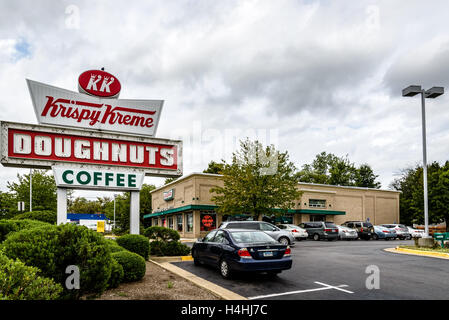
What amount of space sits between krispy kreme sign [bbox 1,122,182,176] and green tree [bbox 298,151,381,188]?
59783 millimetres

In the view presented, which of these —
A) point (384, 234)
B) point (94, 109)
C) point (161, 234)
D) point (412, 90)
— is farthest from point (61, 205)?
point (384, 234)

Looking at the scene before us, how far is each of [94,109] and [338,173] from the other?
6357cm

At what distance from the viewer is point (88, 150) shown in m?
13.5

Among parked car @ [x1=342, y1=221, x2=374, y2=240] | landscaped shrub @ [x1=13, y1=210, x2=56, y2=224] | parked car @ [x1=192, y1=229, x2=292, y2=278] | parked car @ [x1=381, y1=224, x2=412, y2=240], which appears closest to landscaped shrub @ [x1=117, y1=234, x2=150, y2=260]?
parked car @ [x1=192, y1=229, x2=292, y2=278]

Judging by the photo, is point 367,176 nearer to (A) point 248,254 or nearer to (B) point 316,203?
(B) point 316,203

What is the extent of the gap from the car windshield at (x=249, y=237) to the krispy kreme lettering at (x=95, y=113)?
6.46 m

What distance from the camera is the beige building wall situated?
37188 millimetres

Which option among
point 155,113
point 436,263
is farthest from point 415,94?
point 155,113

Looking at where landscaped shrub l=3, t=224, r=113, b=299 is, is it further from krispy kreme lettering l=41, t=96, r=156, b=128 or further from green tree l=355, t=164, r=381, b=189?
green tree l=355, t=164, r=381, b=189

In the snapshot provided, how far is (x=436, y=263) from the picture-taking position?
44.3 feet

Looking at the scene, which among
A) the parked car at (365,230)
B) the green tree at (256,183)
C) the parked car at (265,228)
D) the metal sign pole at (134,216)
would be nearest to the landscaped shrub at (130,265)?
the metal sign pole at (134,216)
